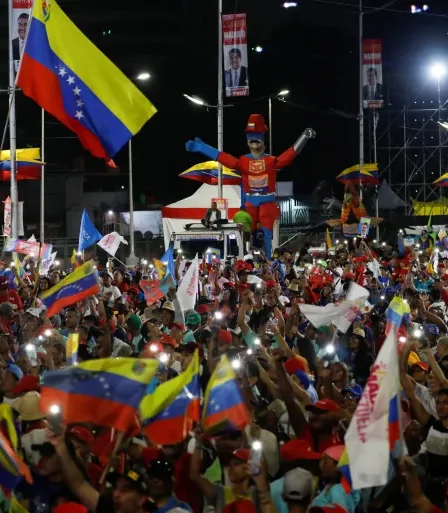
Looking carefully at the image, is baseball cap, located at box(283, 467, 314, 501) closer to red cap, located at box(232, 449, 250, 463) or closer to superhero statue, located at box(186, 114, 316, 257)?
red cap, located at box(232, 449, 250, 463)

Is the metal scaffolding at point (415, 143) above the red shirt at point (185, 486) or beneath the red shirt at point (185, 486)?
above

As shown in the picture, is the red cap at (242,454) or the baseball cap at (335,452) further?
the baseball cap at (335,452)

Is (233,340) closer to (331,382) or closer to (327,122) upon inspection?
(331,382)

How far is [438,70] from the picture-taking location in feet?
127

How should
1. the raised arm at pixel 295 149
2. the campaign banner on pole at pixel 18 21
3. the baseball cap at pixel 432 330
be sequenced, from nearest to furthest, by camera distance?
the baseball cap at pixel 432 330 < the raised arm at pixel 295 149 < the campaign banner on pole at pixel 18 21

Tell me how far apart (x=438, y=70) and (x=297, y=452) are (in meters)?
33.9

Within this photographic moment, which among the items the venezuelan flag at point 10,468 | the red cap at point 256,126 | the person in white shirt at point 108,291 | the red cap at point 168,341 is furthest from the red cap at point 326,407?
the red cap at point 256,126

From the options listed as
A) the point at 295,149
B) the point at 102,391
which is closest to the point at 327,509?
the point at 102,391

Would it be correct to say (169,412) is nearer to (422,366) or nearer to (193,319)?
(422,366)

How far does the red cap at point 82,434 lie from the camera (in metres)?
6.34

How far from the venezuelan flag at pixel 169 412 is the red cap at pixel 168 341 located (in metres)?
3.34

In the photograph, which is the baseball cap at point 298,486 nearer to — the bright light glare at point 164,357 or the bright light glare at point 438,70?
the bright light glare at point 164,357

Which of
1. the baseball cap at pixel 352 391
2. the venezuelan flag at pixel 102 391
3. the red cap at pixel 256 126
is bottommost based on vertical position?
the baseball cap at pixel 352 391

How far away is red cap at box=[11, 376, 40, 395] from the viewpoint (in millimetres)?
7770
